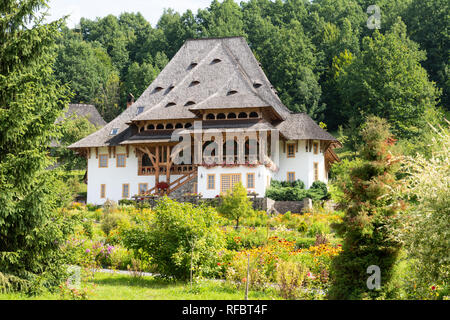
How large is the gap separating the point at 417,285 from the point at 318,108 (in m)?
53.4

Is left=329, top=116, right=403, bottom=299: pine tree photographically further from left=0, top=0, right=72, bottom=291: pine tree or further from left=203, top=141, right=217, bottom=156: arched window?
left=203, top=141, right=217, bottom=156: arched window

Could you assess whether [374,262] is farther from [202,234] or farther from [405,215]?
[202,234]

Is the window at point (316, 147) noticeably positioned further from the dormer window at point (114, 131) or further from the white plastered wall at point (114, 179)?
the dormer window at point (114, 131)

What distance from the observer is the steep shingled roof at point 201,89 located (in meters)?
40.4

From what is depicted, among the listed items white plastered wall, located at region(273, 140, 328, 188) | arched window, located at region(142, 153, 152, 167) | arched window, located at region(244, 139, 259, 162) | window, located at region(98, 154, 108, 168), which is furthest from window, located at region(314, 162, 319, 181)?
window, located at region(98, 154, 108, 168)

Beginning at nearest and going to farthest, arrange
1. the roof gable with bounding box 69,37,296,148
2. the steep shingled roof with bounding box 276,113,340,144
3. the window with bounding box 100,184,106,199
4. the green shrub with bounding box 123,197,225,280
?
1. the green shrub with bounding box 123,197,225,280
2. the steep shingled roof with bounding box 276,113,340,144
3. the roof gable with bounding box 69,37,296,148
4. the window with bounding box 100,184,106,199

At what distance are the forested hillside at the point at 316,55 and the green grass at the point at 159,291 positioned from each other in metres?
36.5

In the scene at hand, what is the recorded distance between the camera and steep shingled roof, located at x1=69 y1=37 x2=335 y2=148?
133 ft

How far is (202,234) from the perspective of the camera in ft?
54.2

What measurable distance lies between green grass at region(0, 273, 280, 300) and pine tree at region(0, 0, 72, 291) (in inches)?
31.7

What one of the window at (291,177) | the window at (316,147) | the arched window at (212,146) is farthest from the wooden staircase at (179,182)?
the window at (316,147)

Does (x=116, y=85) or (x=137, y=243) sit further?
(x=116, y=85)

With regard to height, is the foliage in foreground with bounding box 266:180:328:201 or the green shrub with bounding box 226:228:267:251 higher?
the foliage in foreground with bounding box 266:180:328:201

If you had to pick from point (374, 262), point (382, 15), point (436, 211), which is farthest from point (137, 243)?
point (382, 15)
